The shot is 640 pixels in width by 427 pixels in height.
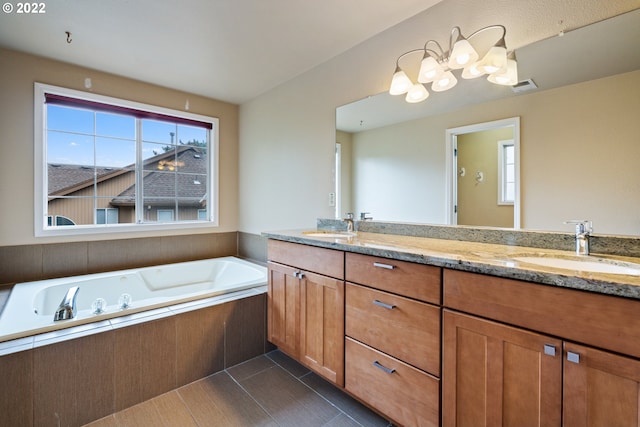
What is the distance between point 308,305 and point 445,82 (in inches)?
60.8

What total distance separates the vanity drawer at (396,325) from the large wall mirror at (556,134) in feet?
2.28

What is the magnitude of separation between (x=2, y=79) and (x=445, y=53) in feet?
10.6

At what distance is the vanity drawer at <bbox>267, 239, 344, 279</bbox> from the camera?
1.59 meters

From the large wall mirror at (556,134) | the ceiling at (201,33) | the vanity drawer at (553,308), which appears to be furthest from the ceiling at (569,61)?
the vanity drawer at (553,308)

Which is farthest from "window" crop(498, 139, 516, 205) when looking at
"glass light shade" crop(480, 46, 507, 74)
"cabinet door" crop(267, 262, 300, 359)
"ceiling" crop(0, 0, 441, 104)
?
"cabinet door" crop(267, 262, 300, 359)

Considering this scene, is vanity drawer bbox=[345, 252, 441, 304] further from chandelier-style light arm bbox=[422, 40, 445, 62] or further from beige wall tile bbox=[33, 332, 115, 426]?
beige wall tile bbox=[33, 332, 115, 426]

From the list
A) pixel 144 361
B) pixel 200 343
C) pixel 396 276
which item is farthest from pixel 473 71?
pixel 144 361

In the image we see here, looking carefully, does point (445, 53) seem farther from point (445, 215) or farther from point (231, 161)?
point (231, 161)

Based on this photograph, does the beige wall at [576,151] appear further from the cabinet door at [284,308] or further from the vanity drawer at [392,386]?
the cabinet door at [284,308]

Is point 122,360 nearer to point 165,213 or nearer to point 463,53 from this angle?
point 165,213

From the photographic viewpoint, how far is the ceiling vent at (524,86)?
4.68 feet

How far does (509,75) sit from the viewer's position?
1.49m

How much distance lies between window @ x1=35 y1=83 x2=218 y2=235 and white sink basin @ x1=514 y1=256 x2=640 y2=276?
3.11m

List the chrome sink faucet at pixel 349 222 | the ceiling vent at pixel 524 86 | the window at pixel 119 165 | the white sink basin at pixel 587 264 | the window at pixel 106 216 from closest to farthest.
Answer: the white sink basin at pixel 587 264, the ceiling vent at pixel 524 86, the chrome sink faucet at pixel 349 222, the window at pixel 119 165, the window at pixel 106 216
